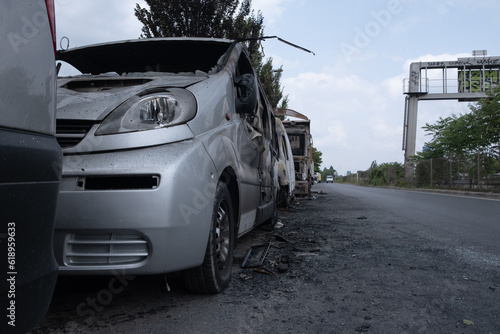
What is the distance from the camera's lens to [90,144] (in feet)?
7.27

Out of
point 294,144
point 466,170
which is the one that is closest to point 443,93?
point 466,170

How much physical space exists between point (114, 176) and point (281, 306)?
4.37 feet

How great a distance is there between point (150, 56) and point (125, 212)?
2.47 m

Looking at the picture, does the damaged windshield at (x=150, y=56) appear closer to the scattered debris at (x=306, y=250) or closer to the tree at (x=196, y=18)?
the scattered debris at (x=306, y=250)

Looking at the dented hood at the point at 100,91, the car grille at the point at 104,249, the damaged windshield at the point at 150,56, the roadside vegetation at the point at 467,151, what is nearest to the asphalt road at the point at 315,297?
the car grille at the point at 104,249

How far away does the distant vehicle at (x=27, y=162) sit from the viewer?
121cm

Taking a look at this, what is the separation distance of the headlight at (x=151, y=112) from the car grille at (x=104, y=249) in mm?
594

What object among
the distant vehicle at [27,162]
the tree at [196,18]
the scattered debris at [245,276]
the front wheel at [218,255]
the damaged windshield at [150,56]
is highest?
the tree at [196,18]

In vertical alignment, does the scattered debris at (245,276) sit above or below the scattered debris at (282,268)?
below

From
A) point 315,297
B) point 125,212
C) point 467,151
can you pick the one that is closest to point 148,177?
point 125,212

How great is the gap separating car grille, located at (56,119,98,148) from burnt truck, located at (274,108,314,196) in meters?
12.1

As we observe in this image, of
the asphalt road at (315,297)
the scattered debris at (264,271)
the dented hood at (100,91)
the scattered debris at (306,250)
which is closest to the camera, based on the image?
the asphalt road at (315,297)

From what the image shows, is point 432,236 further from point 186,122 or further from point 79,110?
point 79,110

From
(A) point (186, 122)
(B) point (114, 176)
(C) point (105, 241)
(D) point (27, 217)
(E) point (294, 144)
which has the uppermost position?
(E) point (294, 144)
